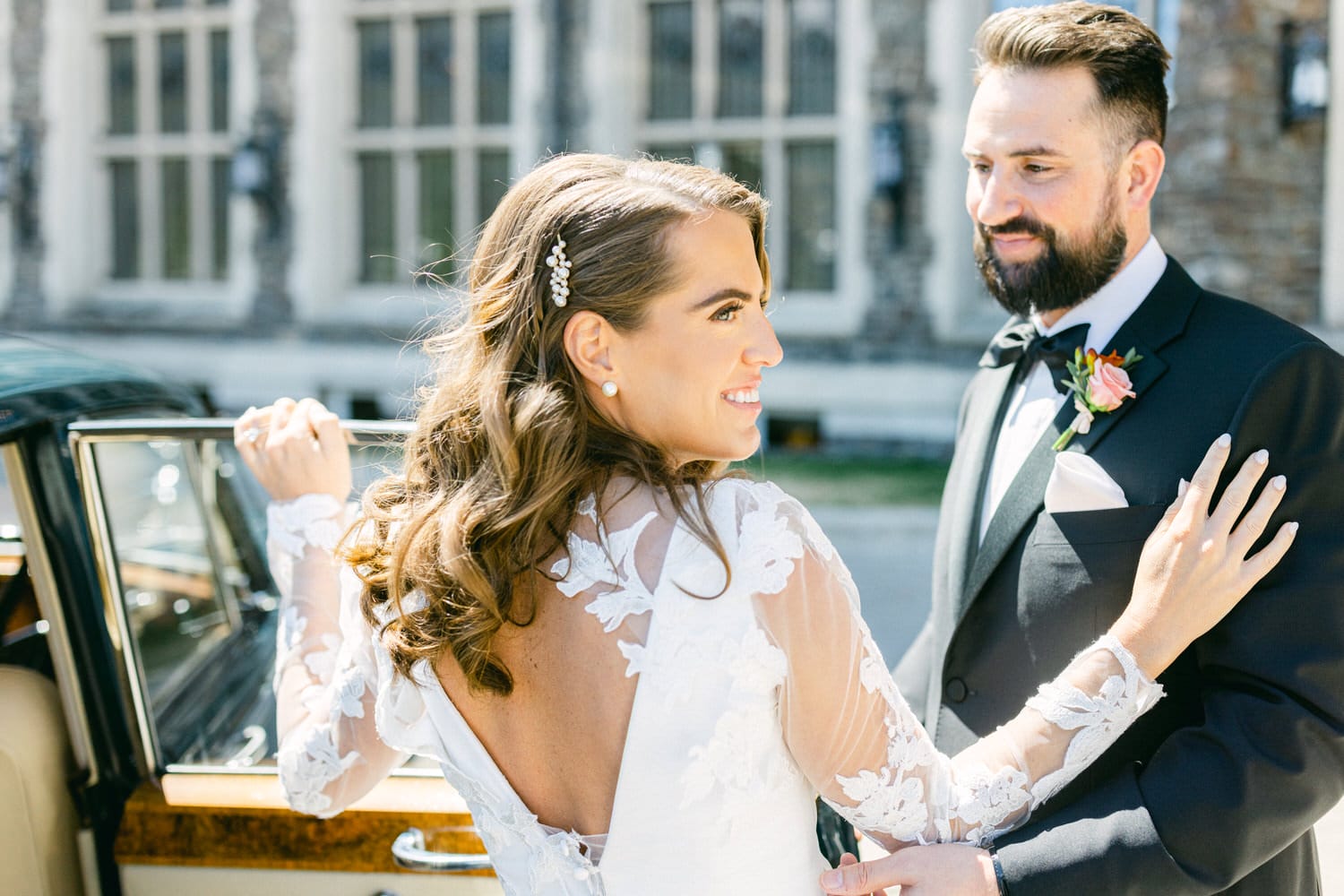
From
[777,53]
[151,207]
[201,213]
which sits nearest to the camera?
[777,53]

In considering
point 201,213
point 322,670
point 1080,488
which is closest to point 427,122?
→ point 201,213

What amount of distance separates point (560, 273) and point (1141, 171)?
106 centimetres

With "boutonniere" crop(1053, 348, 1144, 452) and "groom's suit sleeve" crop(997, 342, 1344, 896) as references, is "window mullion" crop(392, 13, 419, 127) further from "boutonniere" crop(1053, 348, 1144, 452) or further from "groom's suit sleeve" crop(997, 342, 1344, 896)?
"groom's suit sleeve" crop(997, 342, 1344, 896)

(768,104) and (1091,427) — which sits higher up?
(768,104)

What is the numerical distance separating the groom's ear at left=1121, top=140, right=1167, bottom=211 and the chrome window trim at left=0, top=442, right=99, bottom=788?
75.4 inches

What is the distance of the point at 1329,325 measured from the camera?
26.4 feet

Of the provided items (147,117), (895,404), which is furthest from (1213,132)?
(147,117)

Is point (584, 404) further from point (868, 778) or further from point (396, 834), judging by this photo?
point (396, 834)

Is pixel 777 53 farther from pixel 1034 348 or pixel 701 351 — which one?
pixel 701 351

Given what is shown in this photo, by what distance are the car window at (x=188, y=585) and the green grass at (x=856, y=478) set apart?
15.8 ft

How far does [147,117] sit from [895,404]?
25.1 feet

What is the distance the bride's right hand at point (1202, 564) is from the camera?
155 centimetres

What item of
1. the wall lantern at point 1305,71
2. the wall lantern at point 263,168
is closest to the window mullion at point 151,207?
the wall lantern at point 263,168

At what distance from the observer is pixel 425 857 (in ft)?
6.46
